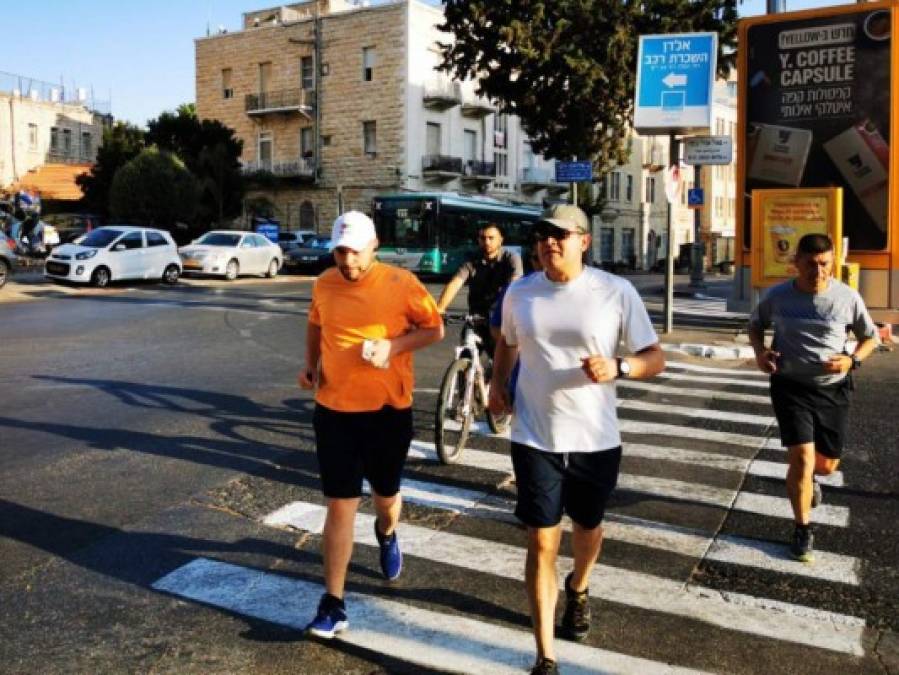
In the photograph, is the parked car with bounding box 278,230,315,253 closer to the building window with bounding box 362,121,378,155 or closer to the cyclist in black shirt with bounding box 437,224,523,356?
the building window with bounding box 362,121,378,155

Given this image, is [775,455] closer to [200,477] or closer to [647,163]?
[200,477]

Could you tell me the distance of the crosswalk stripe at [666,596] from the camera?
4.11 meters

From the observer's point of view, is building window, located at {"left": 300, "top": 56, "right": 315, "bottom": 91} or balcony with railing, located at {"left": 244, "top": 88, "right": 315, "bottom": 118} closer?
balcony with railing, located at {"left": 244, "top": 88, "right": 315, "bottom": 118}

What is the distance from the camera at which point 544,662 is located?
11.3 ft

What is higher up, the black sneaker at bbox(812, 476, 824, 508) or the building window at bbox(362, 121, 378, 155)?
the building window at bbox(362, 121, 378, 155)

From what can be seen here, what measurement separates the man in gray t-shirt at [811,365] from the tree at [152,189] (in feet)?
106

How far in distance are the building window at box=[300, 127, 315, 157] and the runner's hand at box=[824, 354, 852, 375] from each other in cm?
4824

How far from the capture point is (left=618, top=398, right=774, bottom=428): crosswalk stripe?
29.4 feet

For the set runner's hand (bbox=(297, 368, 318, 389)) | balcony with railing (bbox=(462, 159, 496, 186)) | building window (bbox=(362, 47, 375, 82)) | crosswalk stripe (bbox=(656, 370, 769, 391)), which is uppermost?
building window (bbox=(362, 47, 375, 82))

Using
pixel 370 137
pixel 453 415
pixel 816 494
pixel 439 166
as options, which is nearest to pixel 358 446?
pixel 453 415

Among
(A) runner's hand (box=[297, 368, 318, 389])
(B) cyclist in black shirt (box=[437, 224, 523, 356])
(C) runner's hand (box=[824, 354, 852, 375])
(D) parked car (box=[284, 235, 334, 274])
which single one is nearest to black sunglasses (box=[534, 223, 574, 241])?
(A) runner's hand (box=[297, 368, 318, 389])

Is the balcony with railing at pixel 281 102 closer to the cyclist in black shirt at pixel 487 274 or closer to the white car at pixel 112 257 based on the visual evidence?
the white car at pixel 112 257

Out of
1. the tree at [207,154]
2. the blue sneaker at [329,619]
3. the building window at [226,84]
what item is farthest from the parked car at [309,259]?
the blue sneaker at [329,619]

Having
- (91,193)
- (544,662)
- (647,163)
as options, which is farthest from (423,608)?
(647,163)
